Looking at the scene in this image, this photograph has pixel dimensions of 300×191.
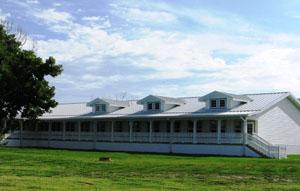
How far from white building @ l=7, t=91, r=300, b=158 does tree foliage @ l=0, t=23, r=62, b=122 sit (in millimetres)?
16188

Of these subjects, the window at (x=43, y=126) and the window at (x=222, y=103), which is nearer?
the window at (x=222, y=103)

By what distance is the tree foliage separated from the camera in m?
35.6

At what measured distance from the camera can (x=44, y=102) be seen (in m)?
37.2

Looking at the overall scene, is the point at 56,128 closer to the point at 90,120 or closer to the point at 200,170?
the point at 90,120

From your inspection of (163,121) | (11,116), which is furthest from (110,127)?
(11,116)

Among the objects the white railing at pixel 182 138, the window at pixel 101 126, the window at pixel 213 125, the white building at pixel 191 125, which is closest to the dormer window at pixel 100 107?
the white building at pixel 191 125

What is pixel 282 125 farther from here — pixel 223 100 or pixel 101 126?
pixel 101 126

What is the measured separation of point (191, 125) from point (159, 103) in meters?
3.88

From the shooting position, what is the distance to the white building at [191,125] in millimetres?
48375

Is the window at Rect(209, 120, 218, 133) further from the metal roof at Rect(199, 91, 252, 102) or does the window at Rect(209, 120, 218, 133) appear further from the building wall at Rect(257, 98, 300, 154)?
the building wall at Rect(257, 98, 300, 154)

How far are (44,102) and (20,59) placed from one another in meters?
3.02

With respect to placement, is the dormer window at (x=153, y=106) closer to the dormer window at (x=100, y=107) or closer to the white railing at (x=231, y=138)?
the dormer window at (x=100, y=107)

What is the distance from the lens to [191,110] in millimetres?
53312

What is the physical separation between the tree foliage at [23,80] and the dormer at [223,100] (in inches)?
702
